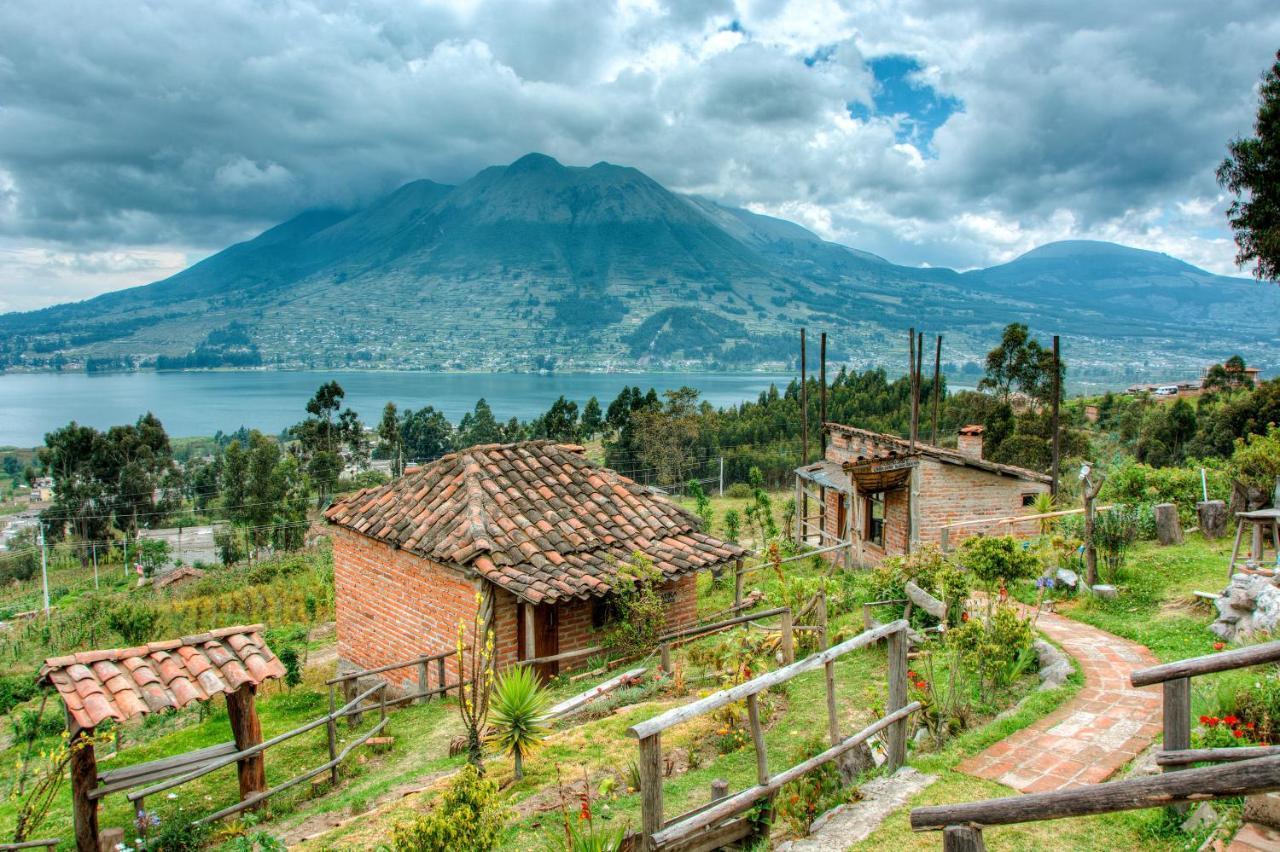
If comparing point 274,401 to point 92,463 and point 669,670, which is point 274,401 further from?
point 669,670

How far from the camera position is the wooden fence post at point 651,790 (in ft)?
14.0

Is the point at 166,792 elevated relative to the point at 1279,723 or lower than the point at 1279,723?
lower

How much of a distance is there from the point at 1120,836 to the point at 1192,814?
0.41m

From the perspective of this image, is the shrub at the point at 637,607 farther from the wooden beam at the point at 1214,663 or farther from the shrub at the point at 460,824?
the wooden beam at the point at 1214,663

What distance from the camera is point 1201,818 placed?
4.01 m

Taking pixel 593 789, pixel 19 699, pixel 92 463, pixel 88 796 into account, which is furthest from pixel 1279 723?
pixel 92 463

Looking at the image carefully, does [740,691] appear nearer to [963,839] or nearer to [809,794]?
[809,794]

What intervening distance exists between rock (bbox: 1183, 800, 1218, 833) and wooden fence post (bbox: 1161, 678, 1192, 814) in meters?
0.29

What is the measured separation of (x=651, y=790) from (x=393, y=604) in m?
8.52

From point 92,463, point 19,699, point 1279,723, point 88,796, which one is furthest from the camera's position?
point 92,463

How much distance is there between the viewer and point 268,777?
29.2ft

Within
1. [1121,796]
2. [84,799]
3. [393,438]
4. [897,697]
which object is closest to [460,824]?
[897,697]

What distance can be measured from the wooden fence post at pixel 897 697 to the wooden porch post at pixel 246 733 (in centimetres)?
611

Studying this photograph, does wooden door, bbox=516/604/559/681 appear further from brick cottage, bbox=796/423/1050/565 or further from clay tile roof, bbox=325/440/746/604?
brick cottage, bbox=796/423/1050/565
